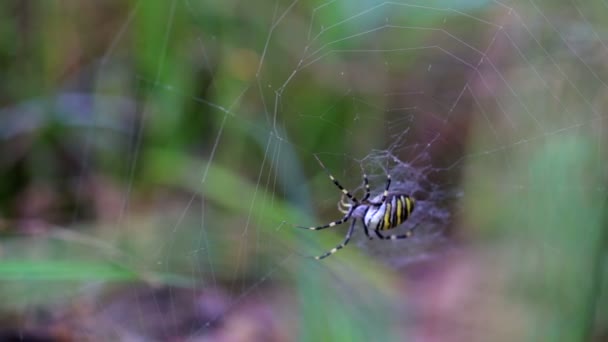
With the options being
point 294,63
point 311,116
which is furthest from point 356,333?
point 294,63

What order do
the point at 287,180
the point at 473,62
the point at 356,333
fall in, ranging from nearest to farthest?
the point at 356,333 < the point at 287,180 < the point at 473,62

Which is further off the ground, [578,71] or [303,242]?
[578,71]

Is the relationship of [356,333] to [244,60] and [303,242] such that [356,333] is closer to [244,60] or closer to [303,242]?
[303,242]

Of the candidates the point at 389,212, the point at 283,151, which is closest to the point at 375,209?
the point at 389,212

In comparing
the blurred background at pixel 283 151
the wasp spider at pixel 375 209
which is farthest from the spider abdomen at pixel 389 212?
the blurred background at pixel 283 151

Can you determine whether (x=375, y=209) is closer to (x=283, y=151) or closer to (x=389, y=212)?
(x=389, y=212)

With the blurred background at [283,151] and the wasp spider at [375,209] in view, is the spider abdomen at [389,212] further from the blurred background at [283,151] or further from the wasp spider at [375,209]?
the blurred background at [283,151]
